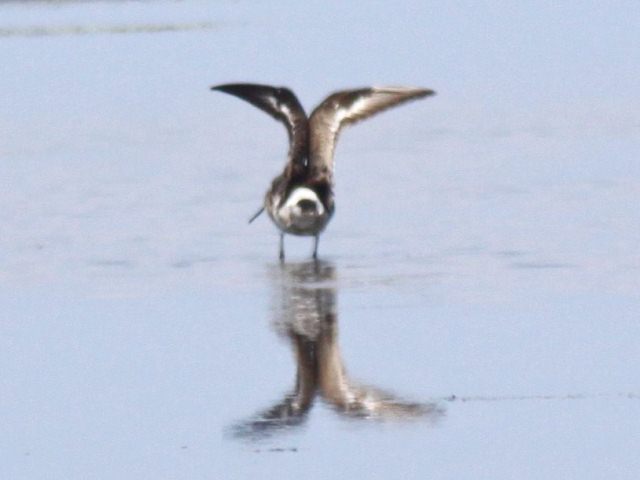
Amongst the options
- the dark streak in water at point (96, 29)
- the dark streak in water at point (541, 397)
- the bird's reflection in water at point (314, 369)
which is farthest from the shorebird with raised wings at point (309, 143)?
the dark streak in water at point (96, 29)

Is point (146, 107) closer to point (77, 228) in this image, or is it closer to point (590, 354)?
point (77, 228)

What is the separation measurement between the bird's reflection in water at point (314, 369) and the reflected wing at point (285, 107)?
4.00ft

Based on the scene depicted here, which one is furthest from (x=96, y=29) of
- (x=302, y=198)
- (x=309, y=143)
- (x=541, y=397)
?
(x=541, y=397)

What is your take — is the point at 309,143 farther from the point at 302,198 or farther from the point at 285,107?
the point at 302,198

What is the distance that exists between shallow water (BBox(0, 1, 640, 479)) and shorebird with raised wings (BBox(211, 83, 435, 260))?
28cm

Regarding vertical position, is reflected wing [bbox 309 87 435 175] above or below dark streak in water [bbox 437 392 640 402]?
above

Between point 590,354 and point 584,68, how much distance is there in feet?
51.6

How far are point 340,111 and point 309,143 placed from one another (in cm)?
46

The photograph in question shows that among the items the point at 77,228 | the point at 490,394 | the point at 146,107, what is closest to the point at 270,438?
the point at 490,394

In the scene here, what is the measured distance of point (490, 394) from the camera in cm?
898

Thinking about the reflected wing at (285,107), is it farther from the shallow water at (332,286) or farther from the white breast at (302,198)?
the shallow water at (332,286)

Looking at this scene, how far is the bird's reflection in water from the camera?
341 inches

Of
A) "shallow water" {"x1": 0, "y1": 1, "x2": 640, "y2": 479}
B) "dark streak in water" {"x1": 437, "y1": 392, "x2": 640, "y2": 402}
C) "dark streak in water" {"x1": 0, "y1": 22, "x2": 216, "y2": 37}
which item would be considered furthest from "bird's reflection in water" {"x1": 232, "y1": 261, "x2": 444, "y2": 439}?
"dark streak in water" {"x1": 0, "y1": 22, "x2": 216, "y2": 37}

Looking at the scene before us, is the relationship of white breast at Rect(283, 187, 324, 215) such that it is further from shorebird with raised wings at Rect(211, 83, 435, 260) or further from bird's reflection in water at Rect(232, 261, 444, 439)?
bird's reflection in water at Rect(232, 261, 444, 439)
